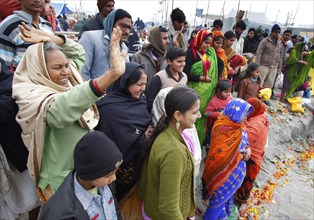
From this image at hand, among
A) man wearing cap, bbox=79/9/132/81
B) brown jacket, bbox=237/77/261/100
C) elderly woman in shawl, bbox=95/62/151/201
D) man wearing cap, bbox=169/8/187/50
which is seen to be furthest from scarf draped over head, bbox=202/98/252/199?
brown jacket, bbox=237/77/261/100

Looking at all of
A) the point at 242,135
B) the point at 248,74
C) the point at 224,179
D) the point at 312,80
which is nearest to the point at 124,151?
the point at 224,179

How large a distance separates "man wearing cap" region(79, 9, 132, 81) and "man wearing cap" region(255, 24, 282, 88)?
530cm

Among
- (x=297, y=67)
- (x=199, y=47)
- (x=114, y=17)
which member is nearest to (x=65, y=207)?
(x=114, y=17)

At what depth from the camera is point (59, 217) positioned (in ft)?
3.63

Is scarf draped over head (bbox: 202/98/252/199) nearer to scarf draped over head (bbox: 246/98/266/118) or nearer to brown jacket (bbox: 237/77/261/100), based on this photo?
scarf draped over head (bbox: 246/98/266/118)

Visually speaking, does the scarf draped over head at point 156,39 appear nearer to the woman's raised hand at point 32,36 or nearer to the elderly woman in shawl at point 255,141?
the elderly woman in shawl at point 255,141

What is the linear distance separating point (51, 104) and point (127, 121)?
709 mm

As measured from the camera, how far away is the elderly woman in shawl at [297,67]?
7172 mm

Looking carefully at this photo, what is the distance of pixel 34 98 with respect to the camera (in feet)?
4.27

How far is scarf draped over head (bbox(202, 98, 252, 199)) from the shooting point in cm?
258

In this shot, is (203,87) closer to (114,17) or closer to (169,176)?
(114,17)

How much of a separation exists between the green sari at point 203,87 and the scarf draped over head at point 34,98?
2399 mm

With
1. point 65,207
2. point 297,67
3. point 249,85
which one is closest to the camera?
point 65,207

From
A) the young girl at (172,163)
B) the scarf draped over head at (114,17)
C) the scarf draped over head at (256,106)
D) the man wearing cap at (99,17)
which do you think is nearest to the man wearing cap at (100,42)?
the scarf draped over head at (114,17)
